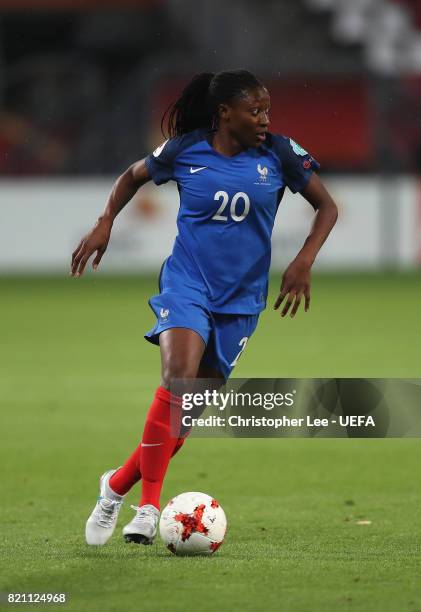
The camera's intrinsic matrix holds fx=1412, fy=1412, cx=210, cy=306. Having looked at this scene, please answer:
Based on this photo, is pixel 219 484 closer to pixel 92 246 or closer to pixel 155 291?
pixel 92 246

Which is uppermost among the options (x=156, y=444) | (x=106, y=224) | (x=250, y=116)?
(x=250, y=116)

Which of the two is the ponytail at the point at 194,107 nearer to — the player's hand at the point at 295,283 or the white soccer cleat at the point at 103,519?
the player's hand at the point at 295,283

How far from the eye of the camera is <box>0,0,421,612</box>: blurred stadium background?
571 centimetres

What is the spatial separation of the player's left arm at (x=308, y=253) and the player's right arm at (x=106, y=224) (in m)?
0.76

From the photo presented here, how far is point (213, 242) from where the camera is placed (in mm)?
6191

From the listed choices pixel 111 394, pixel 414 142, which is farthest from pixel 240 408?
pixel 414 142

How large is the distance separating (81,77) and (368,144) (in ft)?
20.0

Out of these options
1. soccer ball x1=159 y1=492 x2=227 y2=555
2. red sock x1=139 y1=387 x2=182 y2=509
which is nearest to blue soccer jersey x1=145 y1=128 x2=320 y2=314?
red sock x1=139 y1=387 x2=182 y2=509

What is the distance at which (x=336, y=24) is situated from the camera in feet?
101

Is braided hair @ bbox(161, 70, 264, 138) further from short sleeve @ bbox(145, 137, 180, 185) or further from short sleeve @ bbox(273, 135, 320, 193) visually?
short sleeve @ bbox(273, 135, 320, 193)

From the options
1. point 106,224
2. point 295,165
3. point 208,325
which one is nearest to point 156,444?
point 208,325

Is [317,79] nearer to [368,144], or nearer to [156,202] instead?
[368,144]

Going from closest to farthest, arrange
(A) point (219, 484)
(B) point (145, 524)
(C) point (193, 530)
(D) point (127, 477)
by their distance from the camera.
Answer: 1. (C) point (193, 530)
2. (B) point (145, 524)
3. (D) point (127, 477)
4. (A) point (219, 484)

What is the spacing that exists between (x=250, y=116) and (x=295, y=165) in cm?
33
